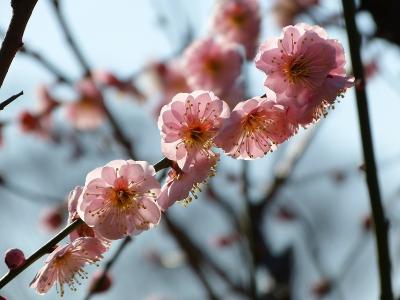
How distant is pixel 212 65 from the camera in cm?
255

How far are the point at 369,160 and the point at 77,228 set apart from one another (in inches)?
Result: 27.5

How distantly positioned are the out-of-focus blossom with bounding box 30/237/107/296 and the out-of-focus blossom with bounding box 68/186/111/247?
0.01 meters

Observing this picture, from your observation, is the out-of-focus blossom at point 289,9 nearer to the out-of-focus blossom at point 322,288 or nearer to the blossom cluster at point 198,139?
the out-of-focus blossom at point 322,288

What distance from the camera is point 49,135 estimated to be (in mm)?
3678

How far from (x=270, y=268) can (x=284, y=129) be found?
89.7 inches

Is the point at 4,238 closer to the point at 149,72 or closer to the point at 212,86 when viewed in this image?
the point at 149,72

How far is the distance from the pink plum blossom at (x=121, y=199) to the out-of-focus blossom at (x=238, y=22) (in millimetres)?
Answer: 1548

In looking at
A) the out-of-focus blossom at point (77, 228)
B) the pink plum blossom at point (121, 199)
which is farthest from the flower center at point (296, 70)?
the out-of-focus blossom at point (77, 228)

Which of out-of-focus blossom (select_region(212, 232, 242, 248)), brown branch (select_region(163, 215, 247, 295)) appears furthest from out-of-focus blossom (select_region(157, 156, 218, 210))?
out-of-focus blossom (select_region(212, 232, 242, 248))

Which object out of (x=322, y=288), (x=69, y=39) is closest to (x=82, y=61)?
(x=69, y=39)

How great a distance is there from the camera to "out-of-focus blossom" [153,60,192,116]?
347 centimetres

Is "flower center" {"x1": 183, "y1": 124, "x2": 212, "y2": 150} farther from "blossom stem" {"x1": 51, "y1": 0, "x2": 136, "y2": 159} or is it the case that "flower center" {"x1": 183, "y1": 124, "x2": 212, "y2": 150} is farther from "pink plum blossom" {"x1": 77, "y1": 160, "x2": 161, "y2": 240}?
"blossom stem" {"x1": 51, "y1": 0, "x2": 136, "y2": 159}

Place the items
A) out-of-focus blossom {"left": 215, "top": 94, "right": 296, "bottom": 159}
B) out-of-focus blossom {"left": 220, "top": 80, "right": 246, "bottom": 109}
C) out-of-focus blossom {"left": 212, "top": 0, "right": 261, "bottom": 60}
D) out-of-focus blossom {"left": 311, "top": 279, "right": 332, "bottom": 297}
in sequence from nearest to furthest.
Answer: out-of-focus blossom {"left": 215, "top": 94, "right": 296, "bottom": 159} < out-of-focus blossom {"left": 220, "top": 80, "right": 246, "bottom": 109} < out-of-focus blossom {"left": 212, "top": 0, "right": 261, "bottom": 60} < out-of-focus blossom {"left": 311, "top": 279, "right": 332, "bottom": 297}

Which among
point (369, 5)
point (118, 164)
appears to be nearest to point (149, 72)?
point (369, 5)
